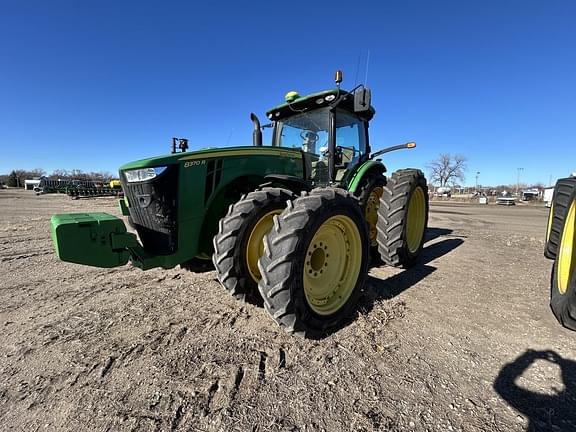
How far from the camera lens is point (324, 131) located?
456cm

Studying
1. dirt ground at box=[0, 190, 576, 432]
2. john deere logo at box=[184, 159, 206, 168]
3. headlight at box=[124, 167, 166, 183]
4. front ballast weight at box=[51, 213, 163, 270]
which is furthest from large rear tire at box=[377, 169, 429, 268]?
front ballast weight at box=[51, 213, 163, 270]

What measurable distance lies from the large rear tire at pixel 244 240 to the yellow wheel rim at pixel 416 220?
3.04 m

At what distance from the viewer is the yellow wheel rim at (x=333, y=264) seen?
2.80 m

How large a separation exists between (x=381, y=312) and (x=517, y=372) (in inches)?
45.0

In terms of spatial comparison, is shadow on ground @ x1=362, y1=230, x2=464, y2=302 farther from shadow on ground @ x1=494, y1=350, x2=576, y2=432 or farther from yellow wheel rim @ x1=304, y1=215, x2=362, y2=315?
shadow on ground @ x1=494, y1=350, x2=576, y2=432

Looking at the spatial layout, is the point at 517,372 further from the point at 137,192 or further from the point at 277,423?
the point at 137,192

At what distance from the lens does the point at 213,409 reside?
1.82 m

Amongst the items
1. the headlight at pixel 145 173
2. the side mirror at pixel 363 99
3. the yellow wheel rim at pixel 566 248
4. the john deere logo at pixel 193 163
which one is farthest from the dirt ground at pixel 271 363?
the side mirror at pixel 363 99

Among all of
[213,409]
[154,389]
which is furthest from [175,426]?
[154,389]

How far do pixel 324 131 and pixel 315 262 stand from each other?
2.44 metres

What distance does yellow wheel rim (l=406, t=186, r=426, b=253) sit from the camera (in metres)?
5.22

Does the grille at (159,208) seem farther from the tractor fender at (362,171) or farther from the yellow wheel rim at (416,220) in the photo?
the yellow wheel rim at (416,220)

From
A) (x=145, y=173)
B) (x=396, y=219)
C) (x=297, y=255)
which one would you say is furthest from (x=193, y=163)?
(x=396, y=219)

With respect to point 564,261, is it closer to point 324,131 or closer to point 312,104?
point 324,131
